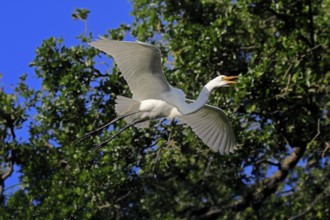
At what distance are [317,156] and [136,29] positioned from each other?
245cm

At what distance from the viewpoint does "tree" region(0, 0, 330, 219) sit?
28.2ft

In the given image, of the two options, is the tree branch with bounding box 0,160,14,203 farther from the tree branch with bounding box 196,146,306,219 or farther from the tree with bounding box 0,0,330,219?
the tree branch with bounding box 196,146,306,219

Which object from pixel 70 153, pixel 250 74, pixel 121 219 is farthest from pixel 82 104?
pixel 250 74

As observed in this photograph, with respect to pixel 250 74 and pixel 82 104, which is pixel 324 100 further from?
pixel 82 104

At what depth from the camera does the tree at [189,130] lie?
859cm

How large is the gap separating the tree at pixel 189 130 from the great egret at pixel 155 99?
55 centimetres

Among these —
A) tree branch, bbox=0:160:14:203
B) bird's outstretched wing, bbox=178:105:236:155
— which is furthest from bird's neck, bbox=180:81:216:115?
tree branch, bbox=0:160:14:203

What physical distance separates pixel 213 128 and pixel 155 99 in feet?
2.29

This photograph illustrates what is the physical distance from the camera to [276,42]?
890 centimetres

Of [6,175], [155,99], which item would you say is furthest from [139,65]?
[6,175]

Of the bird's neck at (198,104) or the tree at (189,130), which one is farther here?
the tree at (189,130)

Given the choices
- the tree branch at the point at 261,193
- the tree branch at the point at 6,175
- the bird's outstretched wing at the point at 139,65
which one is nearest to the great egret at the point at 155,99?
the bird's outstretched wing at the point at 139,65

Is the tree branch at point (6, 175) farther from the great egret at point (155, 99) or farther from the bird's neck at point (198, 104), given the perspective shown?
the bird's neck at point (198, 104)

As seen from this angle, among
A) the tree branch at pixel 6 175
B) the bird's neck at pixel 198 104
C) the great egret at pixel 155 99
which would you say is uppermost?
the tree branch at pixel 6 175
